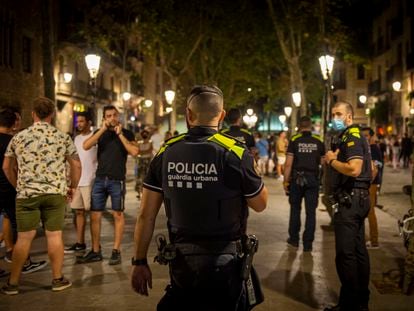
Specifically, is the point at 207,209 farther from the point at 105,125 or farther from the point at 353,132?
the point at 105,125

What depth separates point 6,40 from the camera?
25406 mm

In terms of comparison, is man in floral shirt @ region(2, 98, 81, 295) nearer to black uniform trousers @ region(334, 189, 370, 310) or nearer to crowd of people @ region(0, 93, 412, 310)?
crowd of people @ region(0, 93, 412, 310)

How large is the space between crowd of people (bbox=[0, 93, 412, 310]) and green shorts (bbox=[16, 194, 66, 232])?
0.01 metres

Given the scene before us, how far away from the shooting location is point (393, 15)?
48.1m

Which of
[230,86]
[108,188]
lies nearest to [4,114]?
[108,188]

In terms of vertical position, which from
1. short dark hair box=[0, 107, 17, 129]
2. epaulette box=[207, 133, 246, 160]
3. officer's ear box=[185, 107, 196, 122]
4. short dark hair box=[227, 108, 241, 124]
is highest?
short dark hair box=[227, 108, 241, 124]

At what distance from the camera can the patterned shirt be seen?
6121 mm

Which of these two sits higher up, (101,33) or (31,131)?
(101,33)

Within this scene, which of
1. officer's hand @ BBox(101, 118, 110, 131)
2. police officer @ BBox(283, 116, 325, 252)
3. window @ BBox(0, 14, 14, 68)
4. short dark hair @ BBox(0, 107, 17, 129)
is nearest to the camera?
short dark hair @ BBox(0, 107, 17, 129)

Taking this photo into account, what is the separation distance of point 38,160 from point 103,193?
1693 millimetres

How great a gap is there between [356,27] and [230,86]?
19.8m

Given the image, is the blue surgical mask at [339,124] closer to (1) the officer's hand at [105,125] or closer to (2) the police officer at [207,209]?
(2) the police officer at [207,209]

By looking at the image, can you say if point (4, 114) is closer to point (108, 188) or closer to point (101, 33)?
point (108, 188)

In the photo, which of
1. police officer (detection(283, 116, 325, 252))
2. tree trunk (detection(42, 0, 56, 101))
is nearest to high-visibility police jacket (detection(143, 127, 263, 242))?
police officer (detection(283, 116, 325, 252))
